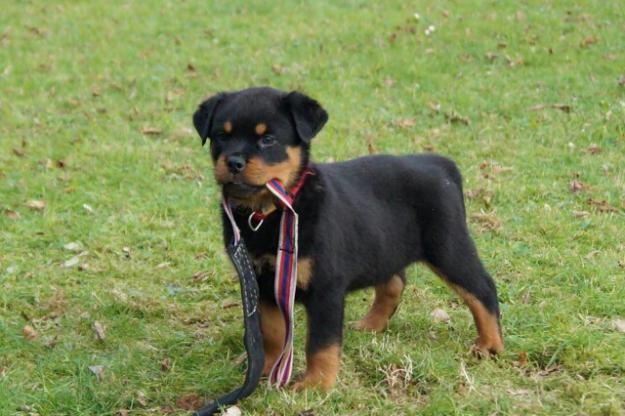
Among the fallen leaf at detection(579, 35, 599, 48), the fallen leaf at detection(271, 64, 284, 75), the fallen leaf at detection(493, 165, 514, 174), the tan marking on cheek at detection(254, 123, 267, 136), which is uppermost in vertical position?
the tan marking on cheek at detection(254, 123, 267, 136)

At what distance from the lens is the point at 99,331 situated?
504 cm

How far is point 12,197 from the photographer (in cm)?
731

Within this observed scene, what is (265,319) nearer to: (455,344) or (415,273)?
(455,344)

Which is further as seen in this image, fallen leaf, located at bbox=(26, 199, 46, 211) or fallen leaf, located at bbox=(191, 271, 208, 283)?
fallen leaf, located at bbox=(26, 199, 46, 211)

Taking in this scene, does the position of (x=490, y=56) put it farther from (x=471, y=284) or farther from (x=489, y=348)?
(x=489, y=348)

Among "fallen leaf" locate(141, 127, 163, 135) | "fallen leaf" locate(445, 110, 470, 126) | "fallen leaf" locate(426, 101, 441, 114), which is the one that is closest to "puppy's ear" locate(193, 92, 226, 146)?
"fallen leaf" locate(141, 127, 163, 135)

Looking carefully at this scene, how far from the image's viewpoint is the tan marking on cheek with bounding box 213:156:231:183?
393 cm

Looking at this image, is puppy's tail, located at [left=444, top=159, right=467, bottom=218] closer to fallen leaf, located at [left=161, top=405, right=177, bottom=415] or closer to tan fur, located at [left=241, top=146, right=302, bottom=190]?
tan fur, located at [left=241, top=146, right=302, bottom=190]

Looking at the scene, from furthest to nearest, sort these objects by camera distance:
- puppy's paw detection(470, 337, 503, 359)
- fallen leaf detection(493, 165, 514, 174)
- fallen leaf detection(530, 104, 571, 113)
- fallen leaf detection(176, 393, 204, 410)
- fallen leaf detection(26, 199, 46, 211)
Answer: fallen leaf detection(530, 104, 571, 113) → fallen leaf detection(493, 165, 514, 174) → fallen leaf detection(26, 199, 46, 211) → puppy's paw detection(470, 337, 503, 359) → fallen leaf detection(176, 393, 204, 410)

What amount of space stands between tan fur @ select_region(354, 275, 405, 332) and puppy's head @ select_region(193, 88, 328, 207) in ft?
3.89

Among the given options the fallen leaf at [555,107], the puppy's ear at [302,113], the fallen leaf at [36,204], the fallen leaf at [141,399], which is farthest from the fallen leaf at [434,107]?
the fallen leaf at [141,399]

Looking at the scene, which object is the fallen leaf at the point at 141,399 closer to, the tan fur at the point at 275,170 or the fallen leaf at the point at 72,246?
the tan fur at the point at 275,170

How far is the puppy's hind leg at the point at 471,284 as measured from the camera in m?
4.72

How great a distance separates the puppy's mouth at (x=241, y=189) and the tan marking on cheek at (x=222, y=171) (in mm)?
37
